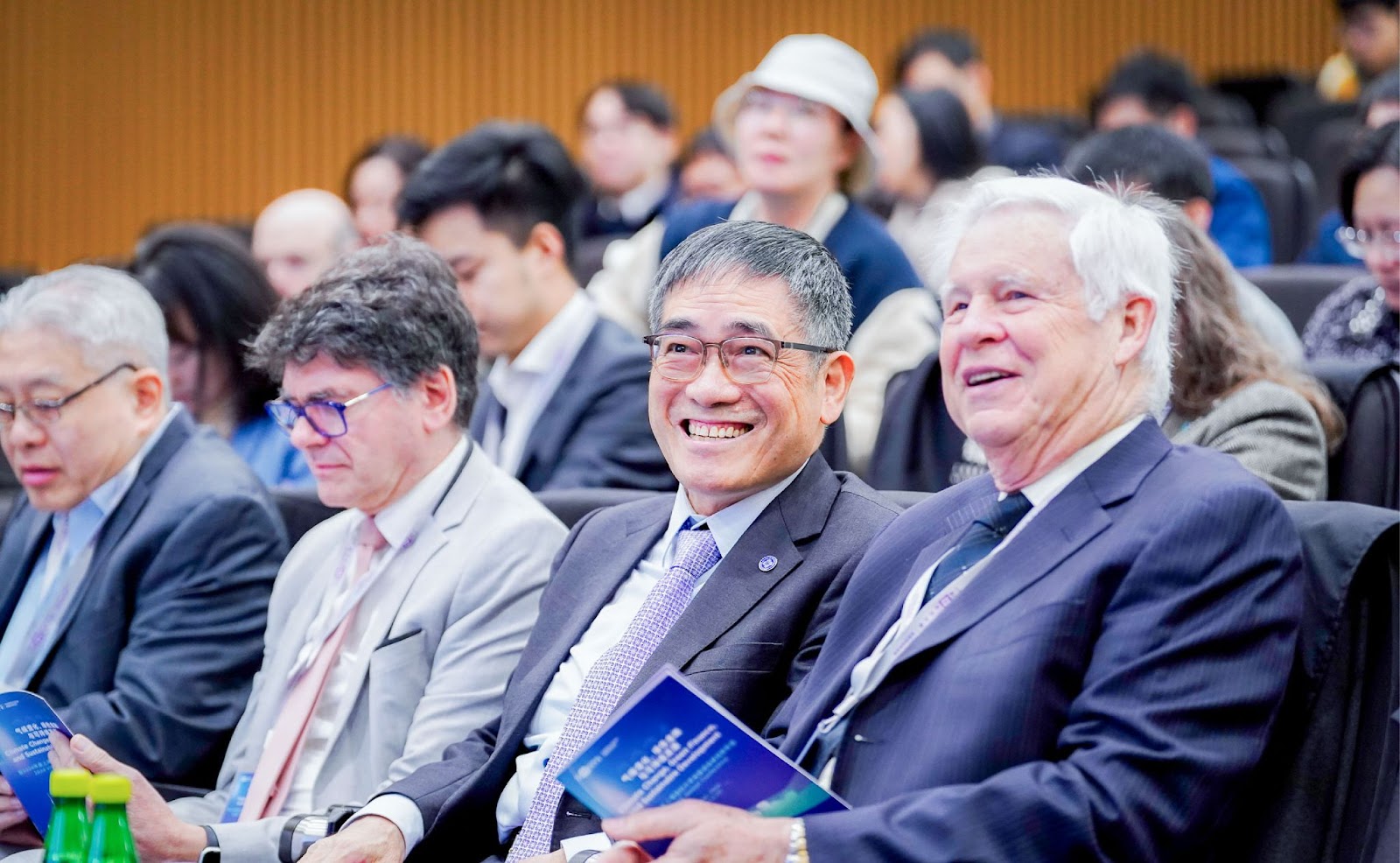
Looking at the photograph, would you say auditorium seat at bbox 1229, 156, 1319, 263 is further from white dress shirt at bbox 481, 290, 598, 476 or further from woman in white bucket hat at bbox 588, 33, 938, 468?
white dress shirt at bbox 481, 290, 598, 476

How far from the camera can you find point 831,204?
4.17m

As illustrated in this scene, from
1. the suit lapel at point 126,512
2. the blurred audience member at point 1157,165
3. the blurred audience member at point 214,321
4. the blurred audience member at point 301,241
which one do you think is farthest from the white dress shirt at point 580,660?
the blurred audience member at point 301,241

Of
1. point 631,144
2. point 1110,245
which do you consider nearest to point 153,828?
point 1110,245

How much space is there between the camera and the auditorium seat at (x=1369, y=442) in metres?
2.80

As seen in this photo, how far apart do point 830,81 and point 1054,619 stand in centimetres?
284

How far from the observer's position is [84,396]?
9.64ft

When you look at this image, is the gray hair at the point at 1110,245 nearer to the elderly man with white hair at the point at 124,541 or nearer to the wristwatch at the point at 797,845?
the wristwatch at the point at 797,845

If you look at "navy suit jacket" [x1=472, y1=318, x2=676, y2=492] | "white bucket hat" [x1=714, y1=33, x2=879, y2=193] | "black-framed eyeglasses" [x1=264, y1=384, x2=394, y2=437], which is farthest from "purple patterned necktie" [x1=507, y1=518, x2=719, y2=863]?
"white bucket hat" [x1=714, y1=33, x2=879, y2=193]

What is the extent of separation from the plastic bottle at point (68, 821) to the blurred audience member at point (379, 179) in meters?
3.63

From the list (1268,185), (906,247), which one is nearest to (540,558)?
(906,247)

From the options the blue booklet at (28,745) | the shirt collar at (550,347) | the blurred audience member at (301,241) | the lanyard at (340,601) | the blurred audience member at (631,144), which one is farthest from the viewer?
the blurred audience member at (631,144)

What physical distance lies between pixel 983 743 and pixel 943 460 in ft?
5.32

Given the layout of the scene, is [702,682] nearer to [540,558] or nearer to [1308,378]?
[540,558]

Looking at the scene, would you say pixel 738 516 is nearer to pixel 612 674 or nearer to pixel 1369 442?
pixel 612 674
